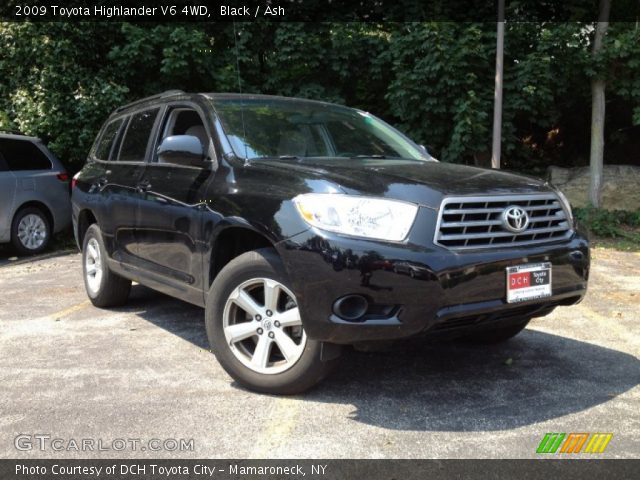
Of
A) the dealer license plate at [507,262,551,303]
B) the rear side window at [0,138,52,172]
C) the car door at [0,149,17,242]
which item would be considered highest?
the rear side window at [0,138,52,172]

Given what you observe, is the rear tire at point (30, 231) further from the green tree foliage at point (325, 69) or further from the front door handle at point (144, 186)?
the front door handle at point (144, 186)

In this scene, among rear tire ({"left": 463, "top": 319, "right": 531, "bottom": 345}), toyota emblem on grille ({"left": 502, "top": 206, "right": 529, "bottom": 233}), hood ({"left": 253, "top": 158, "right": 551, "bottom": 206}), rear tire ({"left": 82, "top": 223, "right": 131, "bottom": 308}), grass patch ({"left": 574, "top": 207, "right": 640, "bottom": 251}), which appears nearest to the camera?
hood ({"left": 253, "top": 158, "right": 551, "bottom": 206})

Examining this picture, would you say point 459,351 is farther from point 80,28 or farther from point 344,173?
point 80,28

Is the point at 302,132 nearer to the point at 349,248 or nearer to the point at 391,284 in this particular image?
the point at 349,248

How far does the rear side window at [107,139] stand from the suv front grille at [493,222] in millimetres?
3588

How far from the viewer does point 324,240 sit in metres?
3.09

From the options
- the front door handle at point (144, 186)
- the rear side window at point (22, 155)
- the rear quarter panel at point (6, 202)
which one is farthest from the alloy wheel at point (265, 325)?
the rear side window at point (22, 155)

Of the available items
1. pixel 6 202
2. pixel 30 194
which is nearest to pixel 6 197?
pixel 6 202

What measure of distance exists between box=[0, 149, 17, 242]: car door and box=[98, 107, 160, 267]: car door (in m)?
4.10

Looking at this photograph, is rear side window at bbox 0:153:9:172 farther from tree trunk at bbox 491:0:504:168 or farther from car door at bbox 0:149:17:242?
tree trunk at bbox 491:0:504:168

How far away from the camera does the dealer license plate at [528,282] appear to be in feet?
10.7

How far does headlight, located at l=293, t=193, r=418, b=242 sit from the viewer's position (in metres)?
3.10

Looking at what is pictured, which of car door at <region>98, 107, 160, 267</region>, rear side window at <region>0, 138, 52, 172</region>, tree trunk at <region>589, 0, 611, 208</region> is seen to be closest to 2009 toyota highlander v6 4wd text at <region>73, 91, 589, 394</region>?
car door at <region>98, 107, 160, 267</region>

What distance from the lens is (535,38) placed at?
10.5 metres
